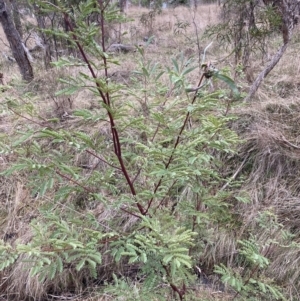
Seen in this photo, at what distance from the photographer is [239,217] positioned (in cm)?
204

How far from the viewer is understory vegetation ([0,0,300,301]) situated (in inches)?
40.0

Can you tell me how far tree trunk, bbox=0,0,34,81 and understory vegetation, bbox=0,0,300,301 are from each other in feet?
2.79

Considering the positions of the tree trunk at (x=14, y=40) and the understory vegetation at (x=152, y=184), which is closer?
the understory vegetation at (x=152, y=184)

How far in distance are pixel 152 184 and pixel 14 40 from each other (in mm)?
3236

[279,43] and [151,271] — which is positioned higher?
[279,43]

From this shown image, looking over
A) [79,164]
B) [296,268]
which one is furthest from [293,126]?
[79,164]

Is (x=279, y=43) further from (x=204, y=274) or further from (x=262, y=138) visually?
(x=204, y=274)

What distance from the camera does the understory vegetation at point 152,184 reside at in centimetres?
102

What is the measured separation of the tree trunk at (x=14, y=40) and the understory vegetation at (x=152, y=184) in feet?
2.79

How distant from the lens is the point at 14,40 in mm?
3697

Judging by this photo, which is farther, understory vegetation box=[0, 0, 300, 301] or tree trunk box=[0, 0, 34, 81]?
tree trunk box=[0, 0, 34, 81]

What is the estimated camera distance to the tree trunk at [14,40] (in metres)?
3.56

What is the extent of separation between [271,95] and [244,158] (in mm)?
757

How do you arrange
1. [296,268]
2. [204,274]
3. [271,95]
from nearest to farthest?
[296,268], [204,274], [271,95]
